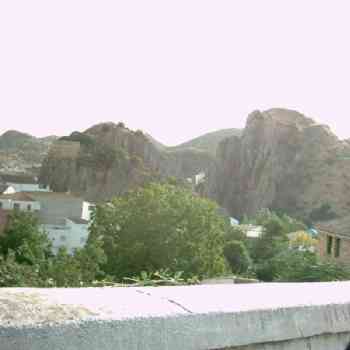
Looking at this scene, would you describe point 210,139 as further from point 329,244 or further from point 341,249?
point 341,249

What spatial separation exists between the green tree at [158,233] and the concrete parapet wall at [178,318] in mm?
22128

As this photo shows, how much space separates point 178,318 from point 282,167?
3817 inches

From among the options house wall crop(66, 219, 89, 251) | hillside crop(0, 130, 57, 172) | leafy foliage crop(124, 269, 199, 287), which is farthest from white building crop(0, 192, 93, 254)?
leafy foliage crop(124, 269, 199, 287)

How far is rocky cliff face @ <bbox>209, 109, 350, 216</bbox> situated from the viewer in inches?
3432

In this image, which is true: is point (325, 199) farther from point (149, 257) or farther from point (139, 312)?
point (139, 312)

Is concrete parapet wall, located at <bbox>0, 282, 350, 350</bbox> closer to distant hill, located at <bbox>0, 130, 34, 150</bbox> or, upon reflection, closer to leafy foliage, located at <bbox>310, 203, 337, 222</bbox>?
leafy foliage, located at <bbox>310, 203, 337, 222</bbox>

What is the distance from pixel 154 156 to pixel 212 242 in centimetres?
7180

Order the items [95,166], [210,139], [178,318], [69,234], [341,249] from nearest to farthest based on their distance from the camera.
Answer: [178,318]
[341,249]
[69,234]
[95,166]
[210,139]

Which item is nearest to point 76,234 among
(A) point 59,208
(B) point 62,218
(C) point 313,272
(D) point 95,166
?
(B) point 62,218

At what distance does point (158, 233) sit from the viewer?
26438mm

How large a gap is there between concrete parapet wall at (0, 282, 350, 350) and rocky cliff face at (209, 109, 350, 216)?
3237 inches

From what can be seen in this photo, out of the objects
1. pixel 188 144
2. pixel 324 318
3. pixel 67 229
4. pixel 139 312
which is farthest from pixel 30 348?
pixel 188 144

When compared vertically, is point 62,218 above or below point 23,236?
above

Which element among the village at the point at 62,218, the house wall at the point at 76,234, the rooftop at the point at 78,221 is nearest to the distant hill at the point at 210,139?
the village at the point at 62,218
